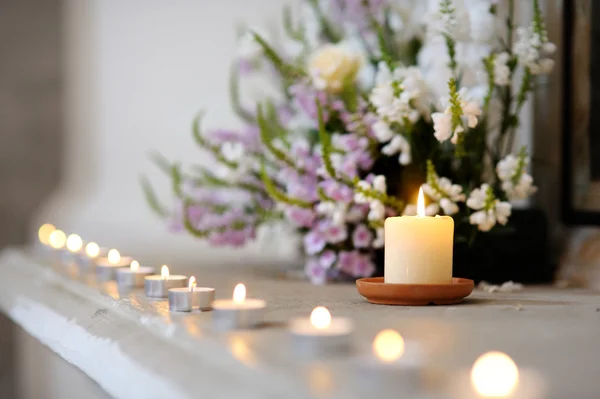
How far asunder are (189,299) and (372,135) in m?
0.43

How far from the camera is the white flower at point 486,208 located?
1026 mm

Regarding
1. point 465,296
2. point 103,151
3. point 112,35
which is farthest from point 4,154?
point 465,296

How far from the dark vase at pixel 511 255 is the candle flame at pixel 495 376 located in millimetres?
599

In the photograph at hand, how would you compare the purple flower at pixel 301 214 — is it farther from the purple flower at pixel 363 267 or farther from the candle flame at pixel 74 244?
the candle flame at pixel 74 244

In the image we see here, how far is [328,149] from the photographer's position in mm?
1104

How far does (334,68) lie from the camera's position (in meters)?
1.21

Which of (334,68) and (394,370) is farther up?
(334,68)

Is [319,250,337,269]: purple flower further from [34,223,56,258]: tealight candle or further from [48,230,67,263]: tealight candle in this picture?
[34,223,56,258]: tealight candle

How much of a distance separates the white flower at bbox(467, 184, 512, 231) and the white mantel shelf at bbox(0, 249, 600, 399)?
3.6 inches

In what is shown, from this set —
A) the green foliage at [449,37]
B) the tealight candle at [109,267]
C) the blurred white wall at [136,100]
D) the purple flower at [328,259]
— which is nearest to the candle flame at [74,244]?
the tealight candle at [109,267]

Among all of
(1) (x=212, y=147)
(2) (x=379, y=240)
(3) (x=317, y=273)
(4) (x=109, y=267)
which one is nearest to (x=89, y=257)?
(4) (x=109, y=267)

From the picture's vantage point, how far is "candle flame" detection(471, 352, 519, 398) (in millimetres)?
507

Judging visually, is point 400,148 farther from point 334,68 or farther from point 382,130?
point 334,68

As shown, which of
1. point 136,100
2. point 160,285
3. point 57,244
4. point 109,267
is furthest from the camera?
point 136,100
